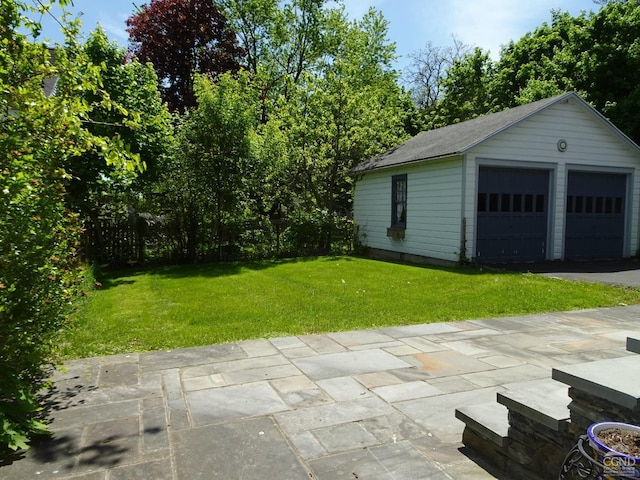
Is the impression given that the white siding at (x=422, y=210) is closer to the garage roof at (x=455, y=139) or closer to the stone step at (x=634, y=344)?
the garage roof at (x=455, y=139)

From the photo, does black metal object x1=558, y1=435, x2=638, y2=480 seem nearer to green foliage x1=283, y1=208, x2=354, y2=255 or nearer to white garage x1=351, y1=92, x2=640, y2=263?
white garage x1=351, y1=92, x2=640, y2=263

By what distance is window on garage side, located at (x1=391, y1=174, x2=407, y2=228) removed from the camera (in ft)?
47.3

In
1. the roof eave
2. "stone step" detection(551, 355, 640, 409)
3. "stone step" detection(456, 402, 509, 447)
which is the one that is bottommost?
"stone step" detection(456, 402, 509, 447)

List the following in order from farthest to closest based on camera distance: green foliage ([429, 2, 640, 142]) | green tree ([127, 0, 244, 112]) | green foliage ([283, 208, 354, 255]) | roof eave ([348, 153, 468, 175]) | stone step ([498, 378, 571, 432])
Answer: green tree ([127, 0, 244, 112]) < green foliage ([429, 2, 640, 142]) < green foliage ([283, 208, 354, 255]) < roof eave ([348, 153, 468, 175]) < stone step ([498, 378, 571, 432])

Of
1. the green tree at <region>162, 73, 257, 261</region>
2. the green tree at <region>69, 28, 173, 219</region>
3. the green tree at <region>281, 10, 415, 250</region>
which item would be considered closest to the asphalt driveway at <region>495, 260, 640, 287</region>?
the green tree at <region>281, 10, 415, 250</region>

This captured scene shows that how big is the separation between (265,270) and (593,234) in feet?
31.8

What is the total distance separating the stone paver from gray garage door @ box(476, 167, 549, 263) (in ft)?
21.5

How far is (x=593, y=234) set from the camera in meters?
13.7

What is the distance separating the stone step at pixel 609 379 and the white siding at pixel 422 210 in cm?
976

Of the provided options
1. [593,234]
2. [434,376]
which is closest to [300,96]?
[593,234]

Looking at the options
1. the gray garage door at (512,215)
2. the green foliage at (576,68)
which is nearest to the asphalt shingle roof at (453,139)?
the gray garage door at (512,215)

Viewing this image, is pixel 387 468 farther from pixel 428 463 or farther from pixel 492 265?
pixel 492 265

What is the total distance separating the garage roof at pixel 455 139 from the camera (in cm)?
1200

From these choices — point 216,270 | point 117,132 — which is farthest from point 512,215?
point 117,132
